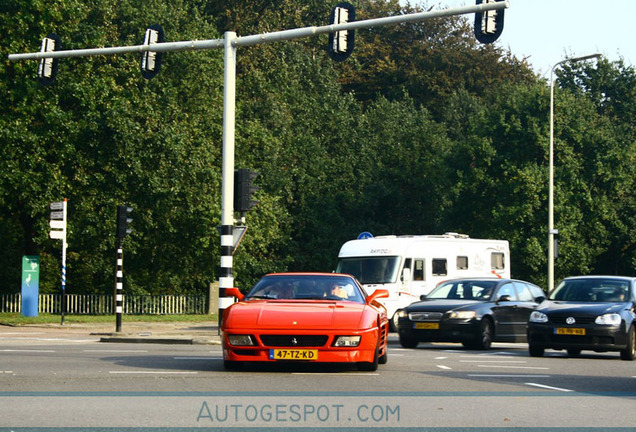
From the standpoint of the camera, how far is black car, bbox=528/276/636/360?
1983 cm

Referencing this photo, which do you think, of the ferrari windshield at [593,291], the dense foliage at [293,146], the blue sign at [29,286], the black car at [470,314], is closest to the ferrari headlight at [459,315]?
the black car at [470,314]

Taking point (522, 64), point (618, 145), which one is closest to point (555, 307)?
point (618, 145)

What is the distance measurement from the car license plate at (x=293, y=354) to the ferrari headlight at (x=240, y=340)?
323 mm

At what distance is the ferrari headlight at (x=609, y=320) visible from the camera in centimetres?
1986

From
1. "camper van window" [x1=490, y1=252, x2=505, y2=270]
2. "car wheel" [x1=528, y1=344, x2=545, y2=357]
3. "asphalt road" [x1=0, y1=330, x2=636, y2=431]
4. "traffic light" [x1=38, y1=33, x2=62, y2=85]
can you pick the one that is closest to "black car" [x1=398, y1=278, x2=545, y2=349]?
"car wheel" [x1=528, y1=344, x2=545, y2=357]

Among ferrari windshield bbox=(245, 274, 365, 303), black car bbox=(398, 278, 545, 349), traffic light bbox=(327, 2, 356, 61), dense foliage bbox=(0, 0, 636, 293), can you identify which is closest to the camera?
ferrari windshield bbox=(245, 274, 365, 303)

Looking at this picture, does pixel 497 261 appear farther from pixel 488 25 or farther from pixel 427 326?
pixel 488 25

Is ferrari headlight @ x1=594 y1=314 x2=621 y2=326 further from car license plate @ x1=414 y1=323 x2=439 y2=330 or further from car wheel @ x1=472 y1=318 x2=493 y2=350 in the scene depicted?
car license plate @ x1=414 y1=323 x2=439 y2=330

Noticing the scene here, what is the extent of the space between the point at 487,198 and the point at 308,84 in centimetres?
1295

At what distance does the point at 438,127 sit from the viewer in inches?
2296

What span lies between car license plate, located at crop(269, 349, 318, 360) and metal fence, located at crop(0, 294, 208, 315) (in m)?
28.1


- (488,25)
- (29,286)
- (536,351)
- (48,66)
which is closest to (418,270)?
(536,351)

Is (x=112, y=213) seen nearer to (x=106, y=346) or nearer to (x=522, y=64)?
(x=106, y=346)

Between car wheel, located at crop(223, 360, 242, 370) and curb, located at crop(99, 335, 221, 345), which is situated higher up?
car wheel, located at crop(223, 360, 242, 370)
